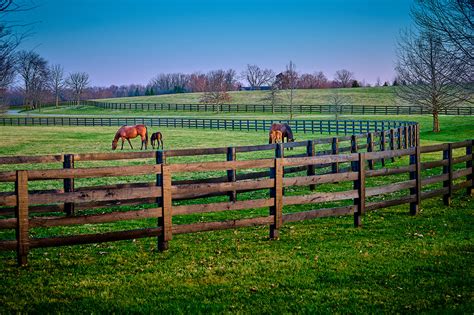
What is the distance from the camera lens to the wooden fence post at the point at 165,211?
785 cm

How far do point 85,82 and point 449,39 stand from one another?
14621cm

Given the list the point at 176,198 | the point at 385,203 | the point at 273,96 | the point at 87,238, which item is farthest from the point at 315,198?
the point at 273,96

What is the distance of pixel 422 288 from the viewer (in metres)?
6.04

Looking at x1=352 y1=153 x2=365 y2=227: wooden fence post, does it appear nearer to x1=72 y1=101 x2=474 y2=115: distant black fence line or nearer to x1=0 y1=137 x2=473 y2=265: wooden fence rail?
x1=0 y1=137 x2=473 y2=265: wooden fence rail

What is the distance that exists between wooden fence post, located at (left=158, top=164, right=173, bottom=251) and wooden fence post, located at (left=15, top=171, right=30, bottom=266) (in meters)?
1.88

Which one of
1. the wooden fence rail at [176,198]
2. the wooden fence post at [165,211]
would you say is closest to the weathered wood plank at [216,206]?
the wooden fence rail at [176,198]

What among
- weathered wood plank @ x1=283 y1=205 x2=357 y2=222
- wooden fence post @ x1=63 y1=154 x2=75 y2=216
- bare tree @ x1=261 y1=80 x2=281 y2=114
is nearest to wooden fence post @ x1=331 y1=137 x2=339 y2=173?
weathered wood plank @ x1=283 y1=205 x2=357 y2=222

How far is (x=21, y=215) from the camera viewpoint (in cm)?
707

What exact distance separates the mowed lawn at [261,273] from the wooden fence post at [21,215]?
0.31m

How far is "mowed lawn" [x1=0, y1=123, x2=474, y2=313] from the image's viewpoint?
18.5ft

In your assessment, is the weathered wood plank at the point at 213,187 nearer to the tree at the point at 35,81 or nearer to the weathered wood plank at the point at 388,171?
the weathered wood plank at the point at 388,171

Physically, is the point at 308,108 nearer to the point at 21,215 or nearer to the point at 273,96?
the point at 273,96

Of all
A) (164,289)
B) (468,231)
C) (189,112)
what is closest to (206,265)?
(164,289)

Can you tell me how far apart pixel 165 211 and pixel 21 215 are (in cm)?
201
